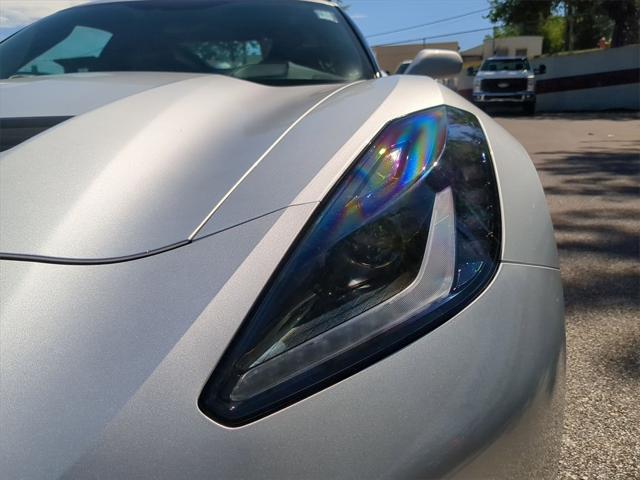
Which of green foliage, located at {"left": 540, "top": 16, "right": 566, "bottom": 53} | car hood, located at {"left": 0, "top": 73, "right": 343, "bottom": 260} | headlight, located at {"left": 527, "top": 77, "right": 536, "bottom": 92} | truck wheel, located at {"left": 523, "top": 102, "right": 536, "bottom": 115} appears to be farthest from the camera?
green foliage, located at {"left": 540, "top": 16, "right": 566, "bottom": 53}

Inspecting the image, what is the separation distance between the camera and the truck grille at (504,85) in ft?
62.8

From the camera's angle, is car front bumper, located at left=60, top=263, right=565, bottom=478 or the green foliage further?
the green foliage

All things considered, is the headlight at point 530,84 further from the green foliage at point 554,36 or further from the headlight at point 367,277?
the green foliage at point 554,36

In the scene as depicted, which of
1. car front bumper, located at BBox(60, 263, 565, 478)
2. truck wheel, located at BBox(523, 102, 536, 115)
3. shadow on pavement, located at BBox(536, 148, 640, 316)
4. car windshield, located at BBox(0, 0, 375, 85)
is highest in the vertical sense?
car windshield, located at BBox(0, 0, 375, 85)

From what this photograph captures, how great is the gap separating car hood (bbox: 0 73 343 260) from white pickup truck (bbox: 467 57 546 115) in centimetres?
1892

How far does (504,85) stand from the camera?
19328 millimetres

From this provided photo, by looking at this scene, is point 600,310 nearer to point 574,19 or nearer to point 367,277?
point 367,277

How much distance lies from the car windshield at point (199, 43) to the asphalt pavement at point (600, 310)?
1.48 meters

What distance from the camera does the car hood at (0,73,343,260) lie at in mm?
1086

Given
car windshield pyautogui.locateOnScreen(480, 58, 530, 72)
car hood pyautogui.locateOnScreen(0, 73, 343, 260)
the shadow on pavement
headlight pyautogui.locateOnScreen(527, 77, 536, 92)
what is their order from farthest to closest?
1. car windshield pyautogui.locateOnScreen(480, 58, 530, 72)
2. headlight pyautogui.locateOnScreen(527, 77, 536, 92)
3. the shadow on pavement
4. car hood pyautogui.locateOnScreen(0, 73, 343, 260)

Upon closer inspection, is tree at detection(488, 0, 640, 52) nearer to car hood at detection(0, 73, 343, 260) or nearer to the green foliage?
the green foliage

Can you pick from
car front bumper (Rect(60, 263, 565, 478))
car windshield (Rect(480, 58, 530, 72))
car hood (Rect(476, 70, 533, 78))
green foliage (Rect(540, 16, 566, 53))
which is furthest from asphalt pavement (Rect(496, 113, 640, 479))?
green foliage (Rect(540, 16, 566, 53))

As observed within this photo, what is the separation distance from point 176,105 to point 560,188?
563 cm

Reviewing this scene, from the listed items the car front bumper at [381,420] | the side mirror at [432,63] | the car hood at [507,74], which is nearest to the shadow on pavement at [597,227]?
the side mirror at [432,63]
